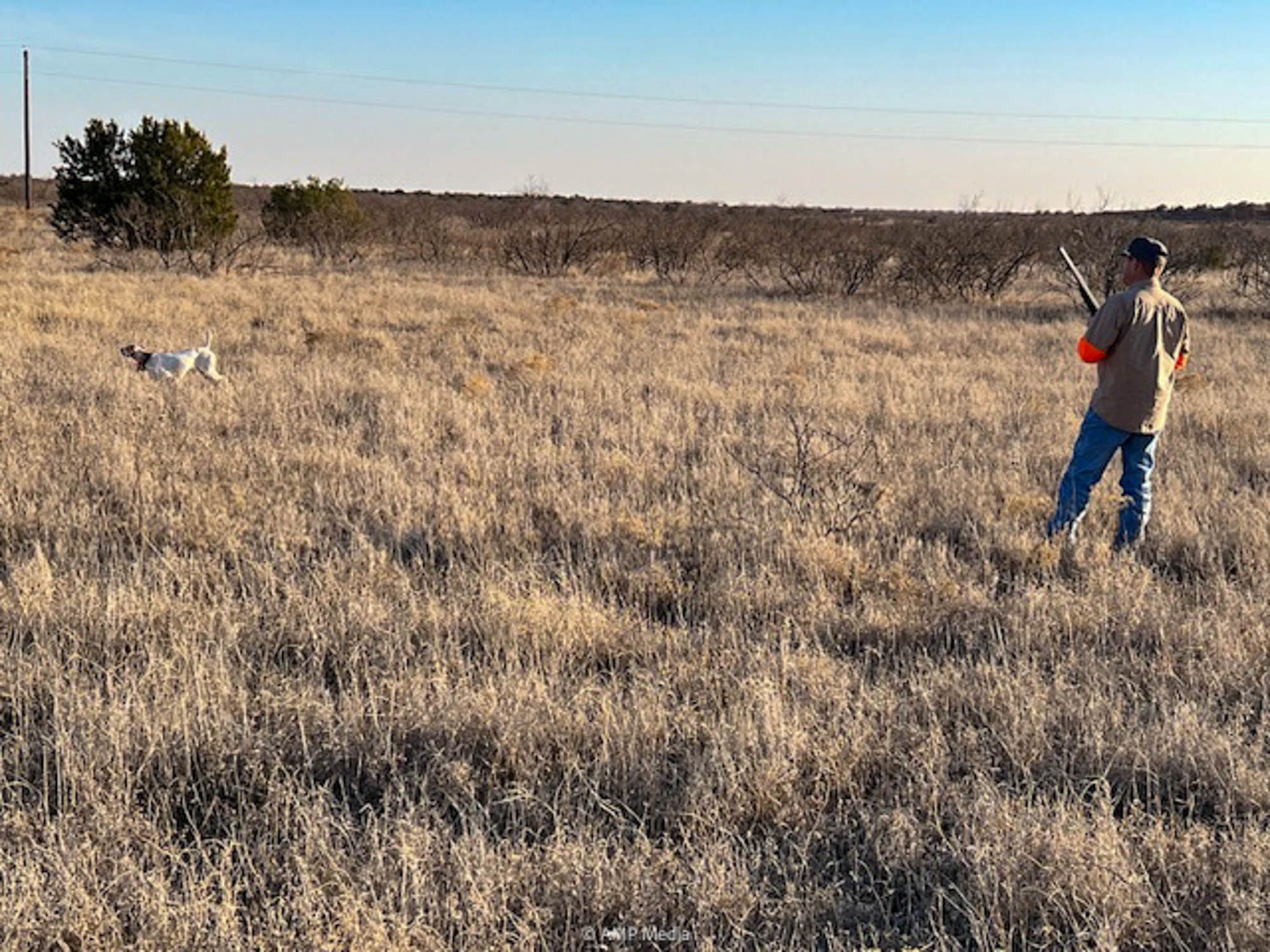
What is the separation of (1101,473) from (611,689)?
318 cm

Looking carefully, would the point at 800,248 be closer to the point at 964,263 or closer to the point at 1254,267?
the point at 964,263

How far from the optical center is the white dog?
8242mm

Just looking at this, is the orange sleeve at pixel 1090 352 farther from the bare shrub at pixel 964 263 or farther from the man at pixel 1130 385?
the bare shrub at pixel 964 263

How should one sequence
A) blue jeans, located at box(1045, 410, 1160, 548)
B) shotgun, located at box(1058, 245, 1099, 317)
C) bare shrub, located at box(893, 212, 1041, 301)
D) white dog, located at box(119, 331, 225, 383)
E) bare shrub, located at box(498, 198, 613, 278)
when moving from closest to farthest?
blue jeans, located at box(1045, 410, 1160, 548) < shotgun, located at box(1058, 245, 1099, 317) < white dog, located at box(119, 331, 225, 383) < bare shrub, located at box(893, 212, 1041, 301) < bare shrub, located at box(498, 198, 613, 278)

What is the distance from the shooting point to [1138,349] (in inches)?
188

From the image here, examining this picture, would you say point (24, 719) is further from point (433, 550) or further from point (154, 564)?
point (433, 550)

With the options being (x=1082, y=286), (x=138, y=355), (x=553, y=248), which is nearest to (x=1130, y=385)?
(x=1082, y=286)

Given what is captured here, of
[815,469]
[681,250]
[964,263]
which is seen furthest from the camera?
[681,250]

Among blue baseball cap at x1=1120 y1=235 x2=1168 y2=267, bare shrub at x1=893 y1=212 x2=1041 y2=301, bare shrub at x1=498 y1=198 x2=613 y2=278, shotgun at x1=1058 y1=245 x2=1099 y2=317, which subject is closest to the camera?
blue baseball cap at x1=1120 y1=235 x2=1168 y2=267

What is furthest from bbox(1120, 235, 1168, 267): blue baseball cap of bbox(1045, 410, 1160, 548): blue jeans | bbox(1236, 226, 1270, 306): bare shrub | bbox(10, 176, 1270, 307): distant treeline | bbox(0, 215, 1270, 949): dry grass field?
bbox(1236, 226, 1270, 306): bare shrub

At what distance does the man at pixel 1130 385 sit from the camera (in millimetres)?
4742

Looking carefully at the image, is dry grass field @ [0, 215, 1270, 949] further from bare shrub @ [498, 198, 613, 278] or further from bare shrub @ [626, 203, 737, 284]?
bare shrub @ [626, 203, 737, 284]

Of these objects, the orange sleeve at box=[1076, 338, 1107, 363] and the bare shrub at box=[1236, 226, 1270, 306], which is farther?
the bare shrub at box=[1236, 226, 1270, 306]

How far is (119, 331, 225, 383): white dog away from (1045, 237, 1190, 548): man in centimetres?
705
